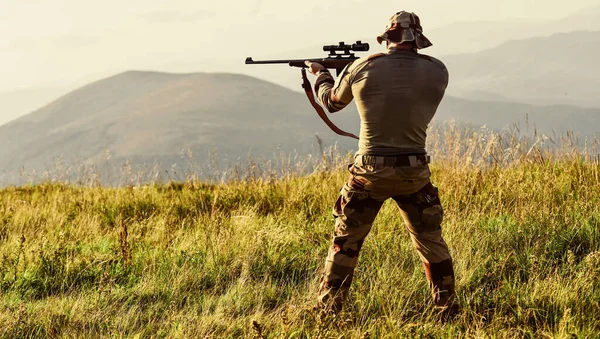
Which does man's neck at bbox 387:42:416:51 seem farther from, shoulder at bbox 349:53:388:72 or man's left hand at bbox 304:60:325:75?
man's left hand at bbox 304:60:325:75

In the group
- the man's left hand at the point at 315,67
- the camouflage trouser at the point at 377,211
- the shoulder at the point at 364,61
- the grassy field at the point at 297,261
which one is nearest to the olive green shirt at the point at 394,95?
the shoulder at the point at 364,61

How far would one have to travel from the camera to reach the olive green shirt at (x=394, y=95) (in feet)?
12.2

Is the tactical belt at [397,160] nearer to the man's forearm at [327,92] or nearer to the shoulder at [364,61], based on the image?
the man's forearm at [327,92]

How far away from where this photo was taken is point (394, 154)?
3.76m

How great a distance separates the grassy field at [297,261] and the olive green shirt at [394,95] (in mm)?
1155

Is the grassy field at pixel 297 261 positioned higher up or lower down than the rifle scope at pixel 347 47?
lower down

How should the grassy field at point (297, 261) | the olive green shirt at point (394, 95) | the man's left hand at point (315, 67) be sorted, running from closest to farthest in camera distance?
the olive green shirt at point (394, 95), the grassy field at point (297, 261), the man's left hand at point (315, 67)

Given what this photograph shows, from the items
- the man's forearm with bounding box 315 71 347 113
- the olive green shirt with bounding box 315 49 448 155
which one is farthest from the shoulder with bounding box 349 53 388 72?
the man's forearm with bounding box 315 71 347 113

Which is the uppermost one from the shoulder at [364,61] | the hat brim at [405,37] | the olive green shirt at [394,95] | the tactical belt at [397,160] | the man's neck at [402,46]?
the hat brim at [405,37]

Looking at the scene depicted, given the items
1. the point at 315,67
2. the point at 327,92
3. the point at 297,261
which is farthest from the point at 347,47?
the point at 297,261

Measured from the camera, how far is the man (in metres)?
3.73

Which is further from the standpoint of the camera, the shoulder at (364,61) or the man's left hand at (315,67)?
the man's left hand at (315,67)

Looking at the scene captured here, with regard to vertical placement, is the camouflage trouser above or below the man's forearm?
below

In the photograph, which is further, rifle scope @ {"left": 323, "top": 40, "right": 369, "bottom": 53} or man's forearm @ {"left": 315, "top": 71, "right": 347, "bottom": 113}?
rifle scope @ {"left": 323, "top": 40, "right": 369, "bottom": 53}
